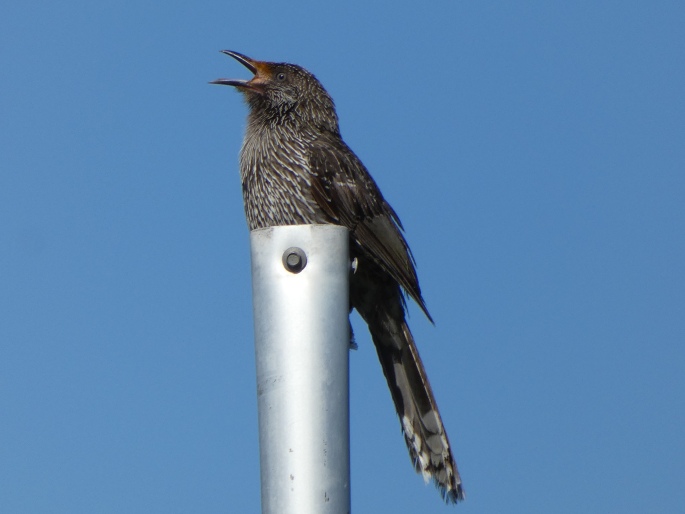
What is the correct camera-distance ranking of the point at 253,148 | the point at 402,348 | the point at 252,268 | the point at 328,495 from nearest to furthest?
the point at 328,495
the point at 252,268
the point at 402,348
the point at 253,148

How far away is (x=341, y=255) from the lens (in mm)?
3652

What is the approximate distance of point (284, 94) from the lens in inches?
287

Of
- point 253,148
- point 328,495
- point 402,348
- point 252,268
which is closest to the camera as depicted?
point 328,495

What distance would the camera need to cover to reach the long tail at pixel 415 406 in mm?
5570

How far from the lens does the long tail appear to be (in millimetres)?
5570

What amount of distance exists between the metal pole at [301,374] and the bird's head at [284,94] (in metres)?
3.70

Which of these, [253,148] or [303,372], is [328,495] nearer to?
[303,372]

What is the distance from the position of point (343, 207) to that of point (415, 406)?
1.37m

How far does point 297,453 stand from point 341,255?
70cm

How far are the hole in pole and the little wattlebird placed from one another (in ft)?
7.98

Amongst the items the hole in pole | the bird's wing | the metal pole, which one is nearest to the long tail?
the bird's wing

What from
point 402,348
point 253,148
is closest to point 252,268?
point 402,348

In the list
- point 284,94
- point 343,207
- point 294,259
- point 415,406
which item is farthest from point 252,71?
point 294,259

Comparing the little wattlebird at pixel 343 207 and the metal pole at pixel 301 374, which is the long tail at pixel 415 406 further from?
the metal pole at pixel 301 374
